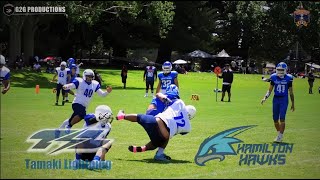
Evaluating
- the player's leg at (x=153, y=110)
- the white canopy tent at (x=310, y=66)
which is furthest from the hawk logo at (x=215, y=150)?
the white canopy tent at (x=310, y=66)

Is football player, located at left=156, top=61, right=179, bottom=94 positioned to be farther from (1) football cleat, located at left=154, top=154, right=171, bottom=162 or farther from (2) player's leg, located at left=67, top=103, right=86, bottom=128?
(1) football cleat, located at left=154, top=154, right=171, bottom=162

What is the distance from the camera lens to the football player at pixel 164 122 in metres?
11.8

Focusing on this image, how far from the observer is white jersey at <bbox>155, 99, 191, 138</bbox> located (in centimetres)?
1186

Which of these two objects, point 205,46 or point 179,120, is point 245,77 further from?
point 179,120

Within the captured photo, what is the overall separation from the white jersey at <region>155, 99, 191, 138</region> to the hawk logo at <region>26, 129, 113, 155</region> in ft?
5.29

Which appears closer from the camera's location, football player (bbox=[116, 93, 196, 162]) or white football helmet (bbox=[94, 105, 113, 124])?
white football helmet (bbox=[94, 105, 113, 124])

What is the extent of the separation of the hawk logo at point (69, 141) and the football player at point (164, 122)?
1.14 m

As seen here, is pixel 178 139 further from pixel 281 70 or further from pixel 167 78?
pixel 281 70

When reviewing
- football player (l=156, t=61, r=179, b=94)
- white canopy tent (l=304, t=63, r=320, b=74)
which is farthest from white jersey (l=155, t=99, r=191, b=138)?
white canopy tent (l=304, t=63, r=320, b=74)

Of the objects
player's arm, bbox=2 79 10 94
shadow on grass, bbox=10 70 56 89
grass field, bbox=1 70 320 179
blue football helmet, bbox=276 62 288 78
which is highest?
blue football helmet, bbox=276 62 288 78

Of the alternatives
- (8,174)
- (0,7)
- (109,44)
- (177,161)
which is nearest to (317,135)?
(177,161)

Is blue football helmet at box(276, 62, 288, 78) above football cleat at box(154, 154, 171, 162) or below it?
above

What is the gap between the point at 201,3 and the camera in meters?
65.0

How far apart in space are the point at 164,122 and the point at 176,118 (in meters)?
0.29
